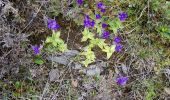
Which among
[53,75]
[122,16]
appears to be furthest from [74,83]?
[122,16]

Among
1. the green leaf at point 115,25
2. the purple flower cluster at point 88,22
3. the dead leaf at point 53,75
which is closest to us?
the dead leaf at point 53,75

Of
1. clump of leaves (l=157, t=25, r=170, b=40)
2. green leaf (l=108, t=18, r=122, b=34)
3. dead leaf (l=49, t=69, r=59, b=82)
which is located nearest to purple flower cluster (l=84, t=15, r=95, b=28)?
green leaf (l=108, t=18, r=122, b=34)

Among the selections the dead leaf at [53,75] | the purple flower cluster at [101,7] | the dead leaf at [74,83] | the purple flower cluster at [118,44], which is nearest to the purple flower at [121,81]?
the purple flower cluster at [118,44]

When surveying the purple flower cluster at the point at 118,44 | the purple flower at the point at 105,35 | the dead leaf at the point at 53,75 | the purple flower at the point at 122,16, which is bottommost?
the dead leaf at the point at 53,75

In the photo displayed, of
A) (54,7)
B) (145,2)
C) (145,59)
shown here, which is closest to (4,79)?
(54,7)

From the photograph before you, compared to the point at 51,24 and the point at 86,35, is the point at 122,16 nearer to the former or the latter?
the point at 86,35

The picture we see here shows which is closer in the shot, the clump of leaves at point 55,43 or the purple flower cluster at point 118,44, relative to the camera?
the clump of leaves at point 55,43

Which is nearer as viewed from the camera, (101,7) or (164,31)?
(101,7)

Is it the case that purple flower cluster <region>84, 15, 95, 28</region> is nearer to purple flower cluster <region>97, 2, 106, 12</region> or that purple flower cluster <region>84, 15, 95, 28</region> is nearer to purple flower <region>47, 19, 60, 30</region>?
purple flower cluster <region>97, 2, 106, 12</region>

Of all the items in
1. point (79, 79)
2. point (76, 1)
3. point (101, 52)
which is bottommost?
point (79, 79)

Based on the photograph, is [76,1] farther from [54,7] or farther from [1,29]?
[1,29]

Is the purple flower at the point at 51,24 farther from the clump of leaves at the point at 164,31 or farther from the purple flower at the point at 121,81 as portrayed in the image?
the clump of leaves at the point at 164,31
